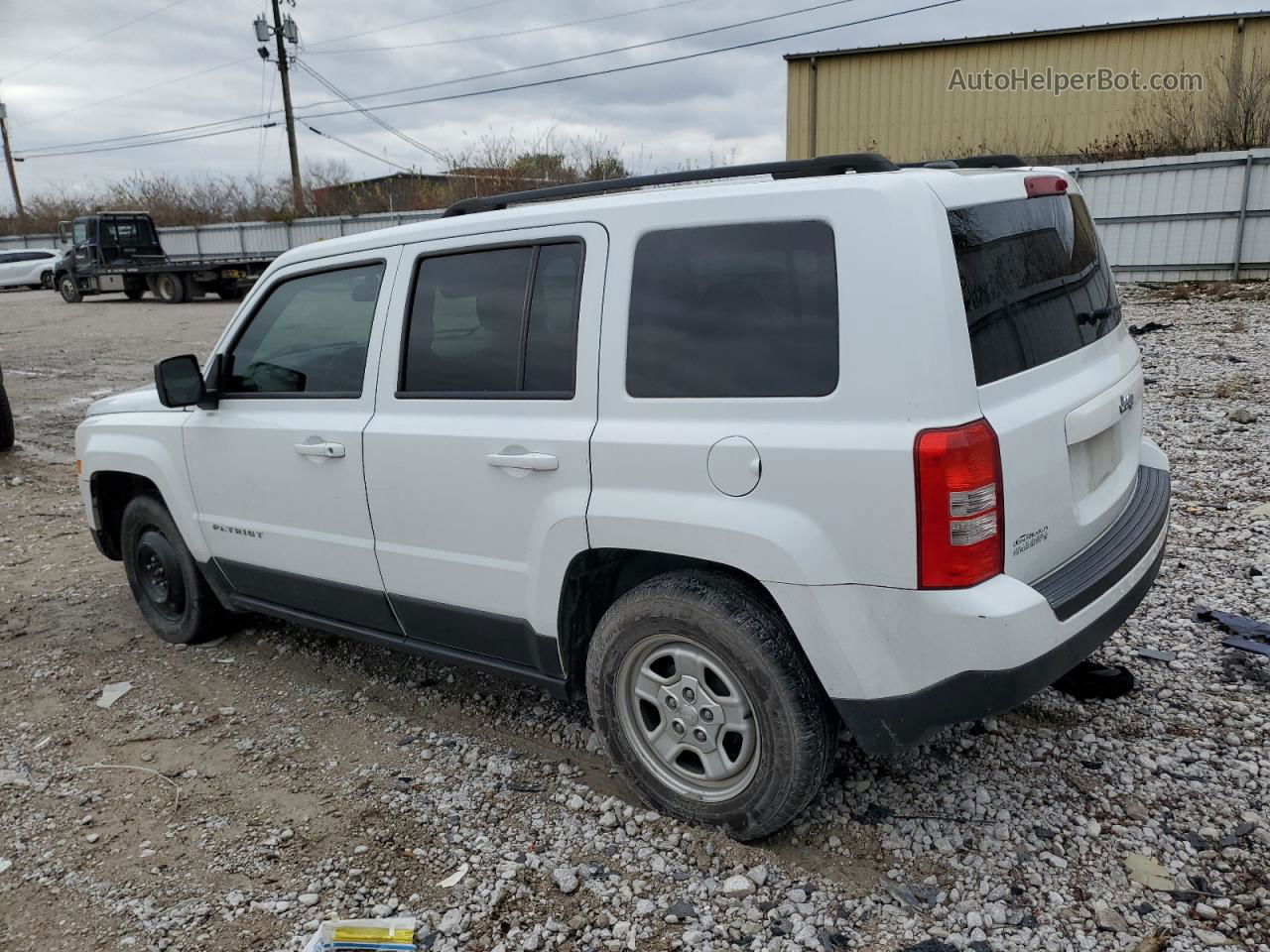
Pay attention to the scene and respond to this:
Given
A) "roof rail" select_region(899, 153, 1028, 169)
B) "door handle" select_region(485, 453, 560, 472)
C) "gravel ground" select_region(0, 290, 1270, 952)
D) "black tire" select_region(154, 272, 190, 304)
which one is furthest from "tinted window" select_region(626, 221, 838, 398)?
"black tire" select_region(154, 272, 190, 304)

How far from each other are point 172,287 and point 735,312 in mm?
25096

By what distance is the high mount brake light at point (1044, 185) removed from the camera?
284 centimetres

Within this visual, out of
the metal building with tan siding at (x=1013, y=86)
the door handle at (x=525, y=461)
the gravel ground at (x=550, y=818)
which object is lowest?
the gravel ground at (x=550, y=818)

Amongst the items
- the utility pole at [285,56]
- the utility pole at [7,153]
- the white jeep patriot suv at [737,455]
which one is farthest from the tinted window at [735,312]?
the utility pole at [7,153]

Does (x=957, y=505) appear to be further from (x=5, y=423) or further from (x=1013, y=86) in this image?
(x=1013, y=86)

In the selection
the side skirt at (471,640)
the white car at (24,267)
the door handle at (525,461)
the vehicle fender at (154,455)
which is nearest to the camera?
the door handle at (525,461)

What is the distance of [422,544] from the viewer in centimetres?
344

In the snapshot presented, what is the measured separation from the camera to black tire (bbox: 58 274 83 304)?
26192 mm

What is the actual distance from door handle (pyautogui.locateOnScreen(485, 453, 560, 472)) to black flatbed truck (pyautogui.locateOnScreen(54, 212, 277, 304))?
22.6 metres

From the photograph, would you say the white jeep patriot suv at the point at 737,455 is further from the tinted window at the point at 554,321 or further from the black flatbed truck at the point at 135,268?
the black flatbed truck at the point at 135,268

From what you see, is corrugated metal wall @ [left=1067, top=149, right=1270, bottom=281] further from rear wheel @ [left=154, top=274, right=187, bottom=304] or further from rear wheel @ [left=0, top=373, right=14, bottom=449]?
rear wheel @ [left=154, top=274, right=187, bottom=304]

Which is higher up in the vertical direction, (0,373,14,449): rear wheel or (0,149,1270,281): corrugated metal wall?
(0,149,1270,281): corrugated metal wall

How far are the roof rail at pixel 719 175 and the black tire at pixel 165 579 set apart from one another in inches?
88.7

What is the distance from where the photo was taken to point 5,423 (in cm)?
909
